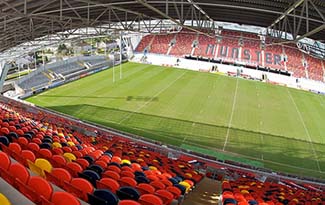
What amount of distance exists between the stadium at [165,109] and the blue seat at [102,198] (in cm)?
1

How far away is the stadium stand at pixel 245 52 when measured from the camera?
137ft

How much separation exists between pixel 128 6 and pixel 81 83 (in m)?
17.2

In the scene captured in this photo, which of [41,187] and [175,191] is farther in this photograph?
[175,191]

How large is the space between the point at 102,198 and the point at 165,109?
2021 centimetres

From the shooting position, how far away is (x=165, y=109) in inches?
947

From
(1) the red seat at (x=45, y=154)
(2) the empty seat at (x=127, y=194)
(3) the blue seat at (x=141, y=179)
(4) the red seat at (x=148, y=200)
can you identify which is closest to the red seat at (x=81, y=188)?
(2) the empty seat at (x=127, y=194)

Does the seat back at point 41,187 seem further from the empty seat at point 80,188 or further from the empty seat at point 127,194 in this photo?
the empty seat at point 127,194

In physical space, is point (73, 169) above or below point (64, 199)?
below

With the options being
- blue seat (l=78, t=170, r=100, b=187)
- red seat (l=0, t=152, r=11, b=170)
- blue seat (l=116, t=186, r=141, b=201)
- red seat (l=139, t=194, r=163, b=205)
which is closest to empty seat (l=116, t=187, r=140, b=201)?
blue seat (l=116, t=186, r=141, b=201)

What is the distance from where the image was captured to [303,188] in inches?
506

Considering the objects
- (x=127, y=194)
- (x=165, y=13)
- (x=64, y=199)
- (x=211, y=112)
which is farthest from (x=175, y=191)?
(x=211, y=112)

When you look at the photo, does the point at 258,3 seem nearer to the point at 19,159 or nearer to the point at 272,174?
the point at 272,174

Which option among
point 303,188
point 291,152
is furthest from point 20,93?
point 303,188

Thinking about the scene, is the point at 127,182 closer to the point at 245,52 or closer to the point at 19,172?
the point at 19,172
